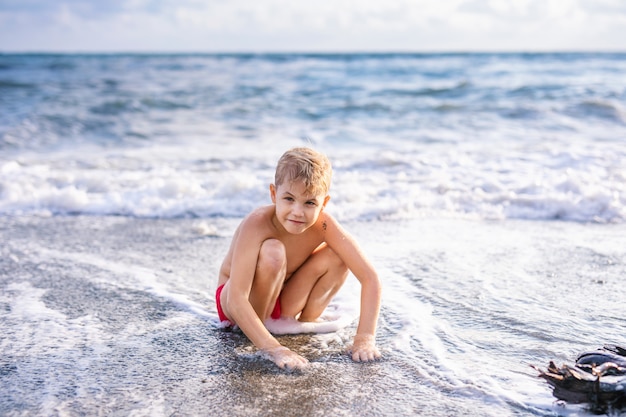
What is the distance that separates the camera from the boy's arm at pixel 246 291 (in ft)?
9.89

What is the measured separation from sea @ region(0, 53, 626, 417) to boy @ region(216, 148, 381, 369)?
134mm

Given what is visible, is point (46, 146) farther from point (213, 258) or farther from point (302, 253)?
point (302, 253)

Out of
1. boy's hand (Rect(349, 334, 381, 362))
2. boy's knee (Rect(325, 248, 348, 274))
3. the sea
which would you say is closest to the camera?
the sea

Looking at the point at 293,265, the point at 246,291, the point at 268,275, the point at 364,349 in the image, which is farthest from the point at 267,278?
the point at 364,349

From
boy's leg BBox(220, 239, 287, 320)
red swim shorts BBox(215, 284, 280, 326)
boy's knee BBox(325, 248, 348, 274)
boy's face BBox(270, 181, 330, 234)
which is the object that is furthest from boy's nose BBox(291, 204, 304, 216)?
red swim shorts BBox(215, 284, 280, 326)

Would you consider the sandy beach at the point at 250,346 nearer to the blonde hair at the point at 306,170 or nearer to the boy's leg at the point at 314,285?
the boy's leg at the point at 314,285

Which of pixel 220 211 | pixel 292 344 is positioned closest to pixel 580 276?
pixel 292 344

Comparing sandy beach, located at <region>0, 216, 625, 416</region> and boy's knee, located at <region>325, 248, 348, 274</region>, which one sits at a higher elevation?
boy's knee, located at <region>325, 248, 348, 274</region>

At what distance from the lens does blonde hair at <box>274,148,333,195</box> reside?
2.92m

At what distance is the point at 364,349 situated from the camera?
3.02m

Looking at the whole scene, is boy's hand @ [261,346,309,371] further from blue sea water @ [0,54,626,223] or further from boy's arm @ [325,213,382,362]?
blue sea water @ [0,54,626,223]

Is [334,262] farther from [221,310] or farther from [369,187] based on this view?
[369,187]

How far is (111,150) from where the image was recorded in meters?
10.0

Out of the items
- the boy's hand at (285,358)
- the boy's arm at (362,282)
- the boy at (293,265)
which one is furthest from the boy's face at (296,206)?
the boy's hand at (285,358)
